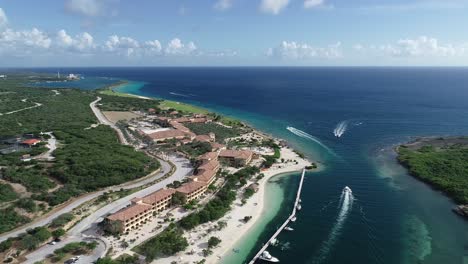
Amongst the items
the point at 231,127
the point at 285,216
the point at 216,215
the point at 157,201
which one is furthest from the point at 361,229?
the point at 231,127

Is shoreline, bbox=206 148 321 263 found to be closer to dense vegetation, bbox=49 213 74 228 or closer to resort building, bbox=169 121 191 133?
dense vegetation, bbox=49 213 74 228

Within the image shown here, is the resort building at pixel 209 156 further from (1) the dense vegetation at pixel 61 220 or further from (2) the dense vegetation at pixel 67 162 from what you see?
(1) the dense vegetation at pixel 61 220

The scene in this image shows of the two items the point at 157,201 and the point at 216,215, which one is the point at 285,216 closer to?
the point at 216,215

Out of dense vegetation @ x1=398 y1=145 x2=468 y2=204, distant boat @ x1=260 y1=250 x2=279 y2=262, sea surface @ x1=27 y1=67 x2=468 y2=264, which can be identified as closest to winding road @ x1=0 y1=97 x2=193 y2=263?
sea surface @ x1=27 y1=67 x2=468 y2=264

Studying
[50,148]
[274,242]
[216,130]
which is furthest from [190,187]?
[216,130]

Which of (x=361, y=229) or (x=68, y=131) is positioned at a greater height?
(x=68, y=131)

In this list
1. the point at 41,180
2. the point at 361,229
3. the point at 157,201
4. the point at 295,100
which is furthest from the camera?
the point at 295,100
